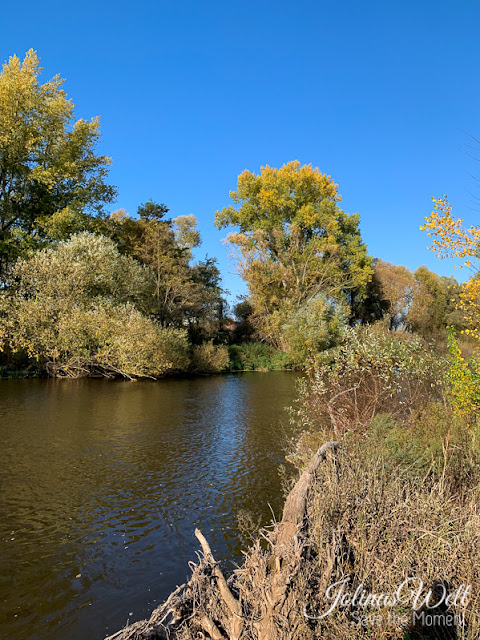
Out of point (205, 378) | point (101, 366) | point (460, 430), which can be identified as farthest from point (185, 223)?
point (460, 430)

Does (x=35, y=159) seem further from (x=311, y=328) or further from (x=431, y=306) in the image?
(x=431, y=306)

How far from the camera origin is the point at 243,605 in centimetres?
290

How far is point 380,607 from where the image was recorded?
9.50 ft

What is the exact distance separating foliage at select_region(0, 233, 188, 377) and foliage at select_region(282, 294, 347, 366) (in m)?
11.2

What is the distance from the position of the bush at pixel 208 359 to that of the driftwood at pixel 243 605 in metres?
26.2

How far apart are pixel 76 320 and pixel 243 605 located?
66.6ft

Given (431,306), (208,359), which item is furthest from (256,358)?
(431,306)

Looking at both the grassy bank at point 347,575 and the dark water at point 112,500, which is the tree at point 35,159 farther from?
the grassy bank at point 347,575

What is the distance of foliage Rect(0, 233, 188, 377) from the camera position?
21.3 meters

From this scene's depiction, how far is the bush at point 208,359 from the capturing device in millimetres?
29266

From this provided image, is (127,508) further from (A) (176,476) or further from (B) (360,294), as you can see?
(B) (360,294)

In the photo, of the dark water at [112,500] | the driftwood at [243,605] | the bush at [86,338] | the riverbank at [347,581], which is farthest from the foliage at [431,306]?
the driftwood at [243,605]

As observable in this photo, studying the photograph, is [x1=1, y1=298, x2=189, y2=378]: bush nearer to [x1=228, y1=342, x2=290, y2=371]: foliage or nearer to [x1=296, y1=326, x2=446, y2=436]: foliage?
[x1=228, y1=342, x2=290, y2=371]: foliage

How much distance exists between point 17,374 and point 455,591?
78.5 ft
